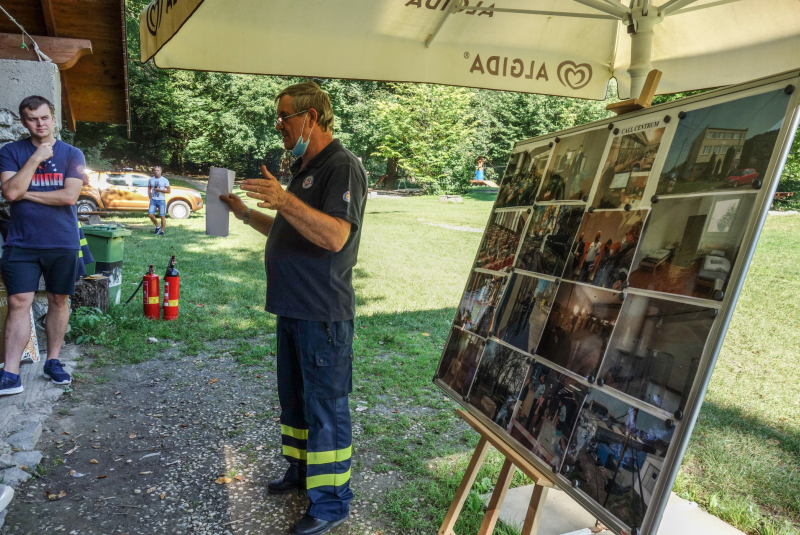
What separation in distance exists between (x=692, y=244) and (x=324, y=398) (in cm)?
165

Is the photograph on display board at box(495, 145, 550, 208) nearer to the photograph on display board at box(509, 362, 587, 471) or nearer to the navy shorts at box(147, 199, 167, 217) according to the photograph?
the photograph on display board at box(509, 362, 587, 471)

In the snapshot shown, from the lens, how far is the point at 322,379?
2439 mm

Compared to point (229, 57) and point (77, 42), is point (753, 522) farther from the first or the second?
point (77, 42)

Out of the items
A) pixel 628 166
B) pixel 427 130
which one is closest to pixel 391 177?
pixel 427 130

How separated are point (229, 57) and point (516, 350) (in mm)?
2154

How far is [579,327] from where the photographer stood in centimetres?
174

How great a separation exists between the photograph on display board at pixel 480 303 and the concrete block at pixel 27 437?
2658mm

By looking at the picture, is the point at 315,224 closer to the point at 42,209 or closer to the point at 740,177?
the point at 740,177

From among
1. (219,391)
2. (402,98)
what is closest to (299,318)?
(219,391)

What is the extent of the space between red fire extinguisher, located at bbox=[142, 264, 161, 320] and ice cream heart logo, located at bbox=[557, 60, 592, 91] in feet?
15.7

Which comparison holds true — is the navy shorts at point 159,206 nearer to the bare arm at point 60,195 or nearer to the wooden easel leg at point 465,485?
the bare arm at point 60,195

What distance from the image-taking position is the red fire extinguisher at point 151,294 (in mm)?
5930

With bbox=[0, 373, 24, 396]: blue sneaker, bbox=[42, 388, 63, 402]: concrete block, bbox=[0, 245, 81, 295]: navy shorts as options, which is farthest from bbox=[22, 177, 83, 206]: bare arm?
bbox=[42, 388, 63, 402]: concrete block

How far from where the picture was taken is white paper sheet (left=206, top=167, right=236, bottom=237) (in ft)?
7.70
